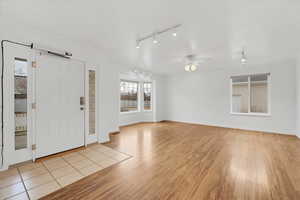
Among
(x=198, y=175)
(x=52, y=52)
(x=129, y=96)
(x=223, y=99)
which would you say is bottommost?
(x=198, y=175)

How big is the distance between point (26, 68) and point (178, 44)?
305cm

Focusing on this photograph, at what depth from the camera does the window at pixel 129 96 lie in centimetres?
573

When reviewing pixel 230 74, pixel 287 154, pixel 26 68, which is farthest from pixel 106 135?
pixel 230 74

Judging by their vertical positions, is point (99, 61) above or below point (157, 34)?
below

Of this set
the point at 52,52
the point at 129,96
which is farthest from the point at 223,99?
the point at 52,52

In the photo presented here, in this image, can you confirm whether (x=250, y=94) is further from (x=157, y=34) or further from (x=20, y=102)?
(x=20, y=102)

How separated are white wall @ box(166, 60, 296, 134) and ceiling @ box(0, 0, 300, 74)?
159 centimetres

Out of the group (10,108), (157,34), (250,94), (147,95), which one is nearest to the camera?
(10,108)

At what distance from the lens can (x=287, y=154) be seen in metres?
2.75

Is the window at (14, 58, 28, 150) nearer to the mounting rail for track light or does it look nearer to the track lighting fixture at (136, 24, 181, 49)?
the mounting rail for track light

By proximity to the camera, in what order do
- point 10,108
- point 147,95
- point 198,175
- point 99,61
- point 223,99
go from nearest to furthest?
point 198,175
point 10,108
point 99,61
point 223,99
point 147,95

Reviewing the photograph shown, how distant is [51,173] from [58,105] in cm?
129

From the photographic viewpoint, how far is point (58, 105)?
2715 millimetres

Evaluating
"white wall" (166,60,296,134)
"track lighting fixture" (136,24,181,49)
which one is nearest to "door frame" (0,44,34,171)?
"track lighting fixture" (136,24,181,49)
